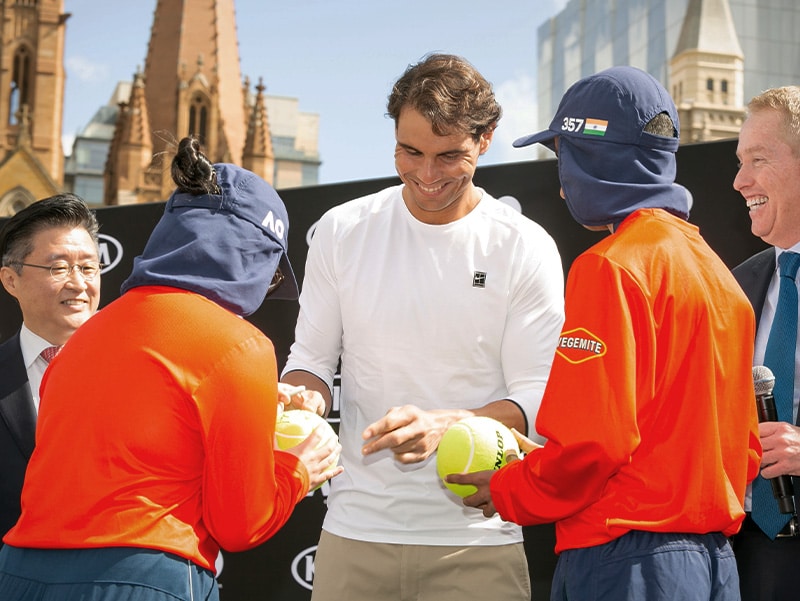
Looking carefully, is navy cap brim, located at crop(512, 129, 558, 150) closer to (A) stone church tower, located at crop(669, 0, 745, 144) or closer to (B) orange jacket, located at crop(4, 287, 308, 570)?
(B) orange jacket, located at crop(4, 287, 308, 570)

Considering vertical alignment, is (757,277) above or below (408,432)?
above

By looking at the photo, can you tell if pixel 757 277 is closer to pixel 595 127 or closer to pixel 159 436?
pixel 595 127

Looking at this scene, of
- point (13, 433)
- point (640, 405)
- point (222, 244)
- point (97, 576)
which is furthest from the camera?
point (13, 433)

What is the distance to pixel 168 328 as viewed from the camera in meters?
2.63

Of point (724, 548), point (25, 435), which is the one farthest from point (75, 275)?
point (724, 548)

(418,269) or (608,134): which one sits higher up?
(608,134)

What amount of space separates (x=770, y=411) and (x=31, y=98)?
7473cm

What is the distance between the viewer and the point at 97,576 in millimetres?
2518

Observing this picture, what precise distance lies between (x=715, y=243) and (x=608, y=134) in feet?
8.08

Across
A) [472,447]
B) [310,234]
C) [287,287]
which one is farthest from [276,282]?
[310,234]

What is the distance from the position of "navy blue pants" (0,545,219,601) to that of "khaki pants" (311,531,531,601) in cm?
86

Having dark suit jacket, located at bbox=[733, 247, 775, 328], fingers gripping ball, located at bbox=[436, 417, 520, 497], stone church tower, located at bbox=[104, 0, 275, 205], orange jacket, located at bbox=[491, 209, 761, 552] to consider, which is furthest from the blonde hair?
stone church tower, located at bbox=[104, 0, 275, 205]

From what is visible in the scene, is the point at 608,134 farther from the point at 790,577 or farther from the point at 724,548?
the point at 790,577

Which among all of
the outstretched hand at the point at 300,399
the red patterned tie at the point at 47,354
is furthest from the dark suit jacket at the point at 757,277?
the red patterned tie at the point at 47,354
